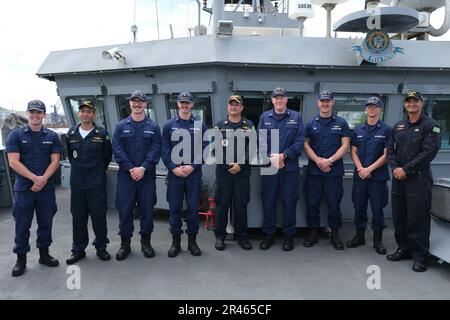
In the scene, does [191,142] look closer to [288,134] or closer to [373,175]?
[288,134]

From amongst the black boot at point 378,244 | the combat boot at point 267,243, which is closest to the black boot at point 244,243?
the combat boot at point 267,243

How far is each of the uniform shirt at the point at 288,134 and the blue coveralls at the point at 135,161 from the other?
114 cm

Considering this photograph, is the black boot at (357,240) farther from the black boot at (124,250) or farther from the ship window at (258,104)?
the black boot at (124,250)

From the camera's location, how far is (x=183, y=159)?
3902 millimetres

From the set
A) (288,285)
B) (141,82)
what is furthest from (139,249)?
(141,82)

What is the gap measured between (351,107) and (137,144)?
9.69 ft

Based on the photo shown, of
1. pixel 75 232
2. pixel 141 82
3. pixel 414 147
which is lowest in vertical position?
pixel 75 232

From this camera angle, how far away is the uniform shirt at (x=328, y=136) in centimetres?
405

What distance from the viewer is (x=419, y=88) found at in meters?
5.14

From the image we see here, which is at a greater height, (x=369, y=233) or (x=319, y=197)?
(x=319, y=197)

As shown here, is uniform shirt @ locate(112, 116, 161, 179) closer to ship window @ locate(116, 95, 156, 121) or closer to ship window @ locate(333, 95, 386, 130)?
ship window @ locate(116, 95, 156, 121)

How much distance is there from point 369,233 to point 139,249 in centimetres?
273
